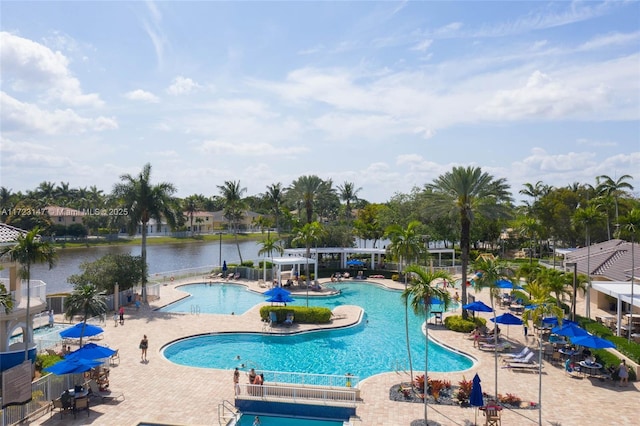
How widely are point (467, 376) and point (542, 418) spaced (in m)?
4.69

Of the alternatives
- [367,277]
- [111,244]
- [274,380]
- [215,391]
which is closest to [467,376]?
[274,380]

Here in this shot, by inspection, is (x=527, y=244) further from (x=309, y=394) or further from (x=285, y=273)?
(x=309, y=394)

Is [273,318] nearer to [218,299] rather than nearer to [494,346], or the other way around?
[218,299]

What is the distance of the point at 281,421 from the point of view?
17.9 m

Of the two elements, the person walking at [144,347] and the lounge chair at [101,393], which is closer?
the lounge chair at [101,393]

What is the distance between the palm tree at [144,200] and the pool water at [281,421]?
72.5 feet

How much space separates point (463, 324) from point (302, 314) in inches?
406

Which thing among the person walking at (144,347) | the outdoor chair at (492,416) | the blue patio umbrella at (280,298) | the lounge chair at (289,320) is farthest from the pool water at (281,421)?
the blue patio umbrella at (280,298)

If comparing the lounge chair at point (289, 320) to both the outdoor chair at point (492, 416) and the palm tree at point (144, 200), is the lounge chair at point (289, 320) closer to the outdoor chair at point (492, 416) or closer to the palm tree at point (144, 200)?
the palm tree at point (144, 200)

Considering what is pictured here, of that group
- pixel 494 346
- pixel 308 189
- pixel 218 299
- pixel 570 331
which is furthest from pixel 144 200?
pixel 570 331

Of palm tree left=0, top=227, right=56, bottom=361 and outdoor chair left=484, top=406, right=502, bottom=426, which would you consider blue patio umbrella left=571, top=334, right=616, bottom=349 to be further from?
palm tree left=0, top=227, right=56, bottom=361

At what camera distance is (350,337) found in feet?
96.5

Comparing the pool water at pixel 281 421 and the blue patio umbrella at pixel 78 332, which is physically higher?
the blue patio umbrella at pixel 78 332

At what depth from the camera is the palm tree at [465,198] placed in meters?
30.1
